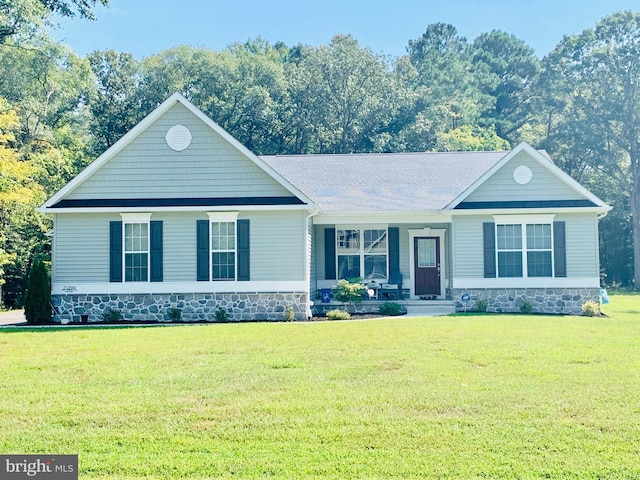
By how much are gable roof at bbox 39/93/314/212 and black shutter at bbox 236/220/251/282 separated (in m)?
0.62

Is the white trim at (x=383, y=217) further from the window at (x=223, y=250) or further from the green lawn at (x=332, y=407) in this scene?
the green lawn at (x=332, y=407)

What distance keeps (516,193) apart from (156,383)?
44.3 feet

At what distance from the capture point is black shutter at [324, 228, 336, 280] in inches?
813

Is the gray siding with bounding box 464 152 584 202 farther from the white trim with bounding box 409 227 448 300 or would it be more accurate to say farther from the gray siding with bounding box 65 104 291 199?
the gray siding with bounding box 65 104 291 199

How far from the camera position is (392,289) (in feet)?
66.7

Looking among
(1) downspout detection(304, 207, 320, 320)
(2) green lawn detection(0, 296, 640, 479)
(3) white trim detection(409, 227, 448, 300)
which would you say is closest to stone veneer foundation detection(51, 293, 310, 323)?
(1) downspout detection(304, 207, 320, 320)

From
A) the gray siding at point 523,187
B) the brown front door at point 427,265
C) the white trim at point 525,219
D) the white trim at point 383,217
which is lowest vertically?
the brown front door at point 427,265

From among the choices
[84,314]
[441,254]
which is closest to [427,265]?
[441,254]

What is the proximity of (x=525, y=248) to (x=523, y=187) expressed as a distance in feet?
5.74

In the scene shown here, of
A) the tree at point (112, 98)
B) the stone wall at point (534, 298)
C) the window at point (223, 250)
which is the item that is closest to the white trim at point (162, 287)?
the window at point (223, 250)

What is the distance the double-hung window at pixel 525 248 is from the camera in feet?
62.1

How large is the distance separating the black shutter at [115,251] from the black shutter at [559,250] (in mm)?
12078

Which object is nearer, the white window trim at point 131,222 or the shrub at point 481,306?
the white window trim at point 131,222

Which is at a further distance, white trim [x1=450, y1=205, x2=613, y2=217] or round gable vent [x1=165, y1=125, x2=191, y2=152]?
→ white trim [x1=450, y1=205, x2=613, y2=217]
